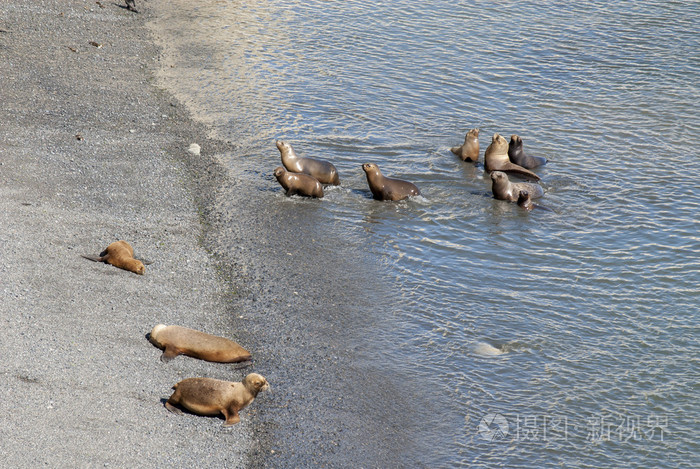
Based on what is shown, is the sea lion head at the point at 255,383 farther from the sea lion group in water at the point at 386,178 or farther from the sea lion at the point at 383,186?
the sea lion at the point at 383,186

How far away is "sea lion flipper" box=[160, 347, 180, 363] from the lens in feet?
22.4

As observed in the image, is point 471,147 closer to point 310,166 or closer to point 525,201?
point 525,201

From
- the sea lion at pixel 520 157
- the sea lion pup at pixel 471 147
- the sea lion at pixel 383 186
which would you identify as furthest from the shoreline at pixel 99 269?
the sea lion at pixel 520 157

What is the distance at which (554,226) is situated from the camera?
1054cm

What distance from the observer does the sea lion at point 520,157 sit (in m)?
12.4

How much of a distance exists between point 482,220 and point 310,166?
2781 mm

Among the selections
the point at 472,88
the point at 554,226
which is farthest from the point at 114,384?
the point at 472,88

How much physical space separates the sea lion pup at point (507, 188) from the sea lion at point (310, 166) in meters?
2.49

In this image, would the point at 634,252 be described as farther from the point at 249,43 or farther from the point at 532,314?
the point at 249,43

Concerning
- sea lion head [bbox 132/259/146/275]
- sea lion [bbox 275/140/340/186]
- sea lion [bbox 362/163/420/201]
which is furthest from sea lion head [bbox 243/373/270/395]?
sea lion [bbox 275/140/340/186]

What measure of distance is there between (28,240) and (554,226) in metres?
7.03

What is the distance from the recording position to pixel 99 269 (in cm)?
808

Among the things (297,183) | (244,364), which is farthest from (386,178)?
(244,364)

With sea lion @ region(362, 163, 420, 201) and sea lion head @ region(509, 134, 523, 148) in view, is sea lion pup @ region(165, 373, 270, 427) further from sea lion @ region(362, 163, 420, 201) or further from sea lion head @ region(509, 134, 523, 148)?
sea lion head @ region(509, 134, 523, 148)
